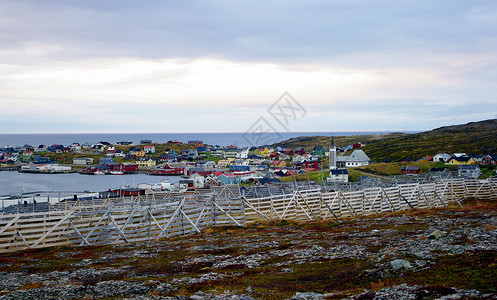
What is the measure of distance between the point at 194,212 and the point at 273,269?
20.0 m

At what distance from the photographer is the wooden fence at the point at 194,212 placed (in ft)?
83.6

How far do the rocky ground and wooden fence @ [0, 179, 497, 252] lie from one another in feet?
5.71

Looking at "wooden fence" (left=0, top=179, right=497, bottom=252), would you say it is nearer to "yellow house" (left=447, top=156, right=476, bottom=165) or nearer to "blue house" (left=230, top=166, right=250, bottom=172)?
"blue house" (left=230, top=166, right=250, bottom=172)

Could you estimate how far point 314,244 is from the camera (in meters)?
21.4

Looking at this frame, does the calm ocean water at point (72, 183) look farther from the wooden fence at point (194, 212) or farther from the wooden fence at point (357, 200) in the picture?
the wooden fence at point (357, 200)

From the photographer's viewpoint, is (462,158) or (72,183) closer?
(462,158)

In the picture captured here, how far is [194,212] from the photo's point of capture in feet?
117

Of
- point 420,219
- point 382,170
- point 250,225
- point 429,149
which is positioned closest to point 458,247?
point 420,219

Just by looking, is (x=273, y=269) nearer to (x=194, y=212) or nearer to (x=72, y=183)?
(x=194, y=212)

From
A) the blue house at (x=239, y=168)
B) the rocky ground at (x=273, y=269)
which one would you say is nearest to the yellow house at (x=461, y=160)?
the blue house at (x=239, y=168)

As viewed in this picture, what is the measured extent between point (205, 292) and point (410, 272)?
6.58 meters

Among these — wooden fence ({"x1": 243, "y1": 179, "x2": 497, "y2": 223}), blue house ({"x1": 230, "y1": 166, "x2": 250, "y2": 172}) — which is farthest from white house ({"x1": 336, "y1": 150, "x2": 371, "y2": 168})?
wooden fence ({"x1": 243, "y1": 179, "x2": 497, "y2": 223})

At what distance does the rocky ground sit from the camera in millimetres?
12133

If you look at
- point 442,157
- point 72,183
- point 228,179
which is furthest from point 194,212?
point 72,183
